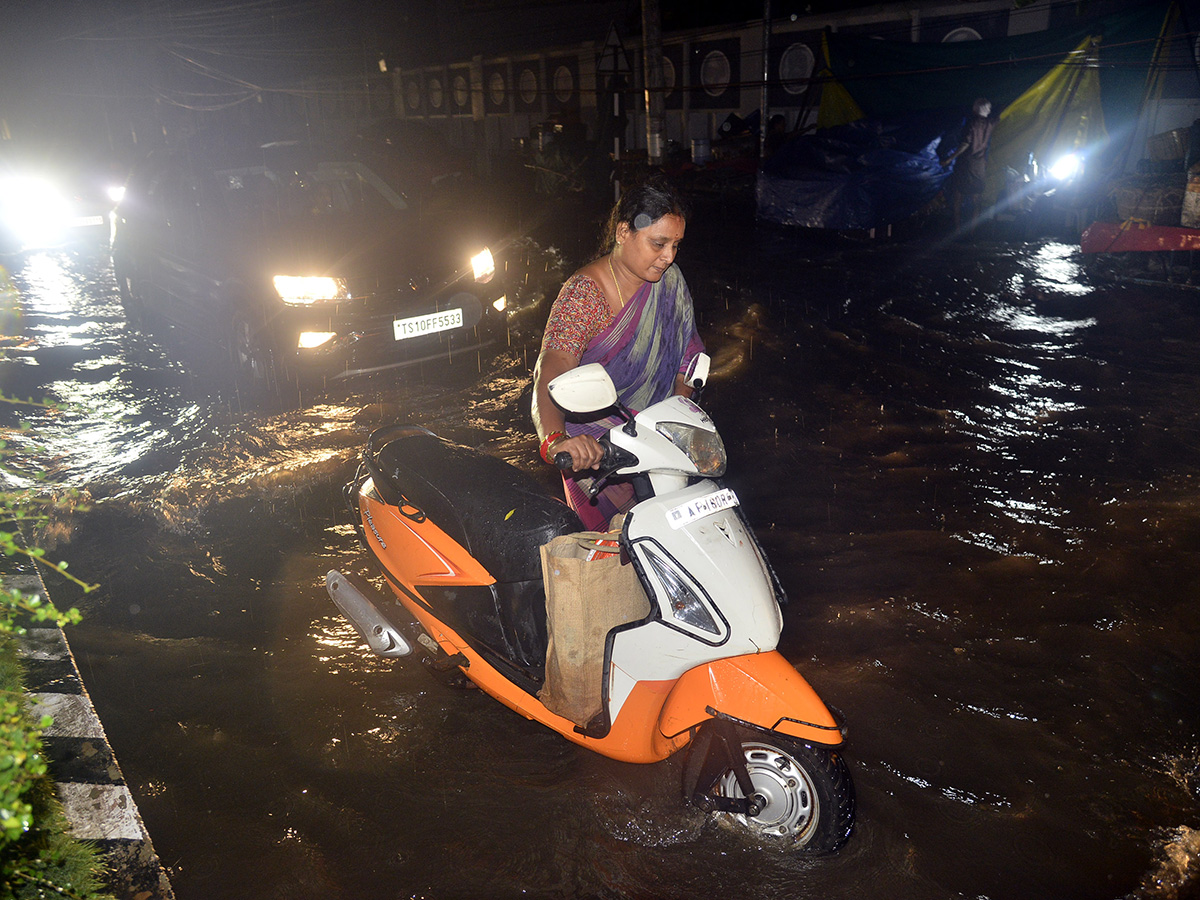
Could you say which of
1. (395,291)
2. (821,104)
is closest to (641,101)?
(821,104)

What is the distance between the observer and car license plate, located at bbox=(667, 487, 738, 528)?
7.49ft

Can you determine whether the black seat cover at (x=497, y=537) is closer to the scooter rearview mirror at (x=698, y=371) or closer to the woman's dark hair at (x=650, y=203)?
the scooter rearview mirror at (x=698, y=371)

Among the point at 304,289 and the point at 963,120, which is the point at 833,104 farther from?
the point at 304,289

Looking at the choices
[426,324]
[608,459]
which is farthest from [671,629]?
[426,324]

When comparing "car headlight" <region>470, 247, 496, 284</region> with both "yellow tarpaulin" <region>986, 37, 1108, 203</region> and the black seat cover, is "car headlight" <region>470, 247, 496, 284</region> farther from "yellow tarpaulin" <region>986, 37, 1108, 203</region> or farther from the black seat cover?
"yellow tarpaulin" <region>986, 37, 1108, 203</region>

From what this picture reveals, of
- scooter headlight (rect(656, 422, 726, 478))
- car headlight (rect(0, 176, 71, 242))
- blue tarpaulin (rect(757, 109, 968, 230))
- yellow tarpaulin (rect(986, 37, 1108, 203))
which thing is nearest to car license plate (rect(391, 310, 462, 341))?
scooter headlight (rect(656, 422, 726, 478))

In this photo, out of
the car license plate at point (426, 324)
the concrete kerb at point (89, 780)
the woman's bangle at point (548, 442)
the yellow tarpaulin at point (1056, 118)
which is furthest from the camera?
the yellow tarpaulin at point (1056, 118)

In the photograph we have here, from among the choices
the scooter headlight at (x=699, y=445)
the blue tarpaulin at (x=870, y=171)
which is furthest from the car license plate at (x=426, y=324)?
the blue tarpaulin at (x=870, y=171)

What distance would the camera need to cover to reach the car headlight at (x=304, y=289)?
20.5 feet

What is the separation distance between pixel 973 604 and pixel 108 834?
11.8 feet

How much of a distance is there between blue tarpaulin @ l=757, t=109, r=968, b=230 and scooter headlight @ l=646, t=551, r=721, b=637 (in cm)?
1098

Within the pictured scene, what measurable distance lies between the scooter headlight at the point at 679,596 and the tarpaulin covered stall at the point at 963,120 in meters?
11.0

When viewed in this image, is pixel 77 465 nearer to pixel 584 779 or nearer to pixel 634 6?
pixel 584 779

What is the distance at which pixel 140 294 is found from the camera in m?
8.84
